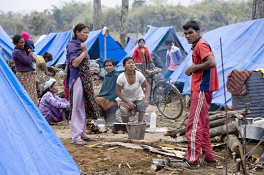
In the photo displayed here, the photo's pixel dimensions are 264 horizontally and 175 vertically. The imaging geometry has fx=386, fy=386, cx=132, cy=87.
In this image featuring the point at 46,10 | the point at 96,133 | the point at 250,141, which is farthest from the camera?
the point at 46,10

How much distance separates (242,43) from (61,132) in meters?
3.94

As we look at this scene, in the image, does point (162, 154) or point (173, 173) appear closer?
point (173, 173)

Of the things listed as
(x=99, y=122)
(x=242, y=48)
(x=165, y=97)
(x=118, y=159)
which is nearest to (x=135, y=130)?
(x=118, y=159)

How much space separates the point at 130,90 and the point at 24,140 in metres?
3.13

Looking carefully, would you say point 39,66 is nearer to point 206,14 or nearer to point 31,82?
point 31,82

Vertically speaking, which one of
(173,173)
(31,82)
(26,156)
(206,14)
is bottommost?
(173,173)

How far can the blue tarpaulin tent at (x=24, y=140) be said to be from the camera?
279 cm

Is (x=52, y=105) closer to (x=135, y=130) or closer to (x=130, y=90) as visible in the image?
(x=130, y=90)

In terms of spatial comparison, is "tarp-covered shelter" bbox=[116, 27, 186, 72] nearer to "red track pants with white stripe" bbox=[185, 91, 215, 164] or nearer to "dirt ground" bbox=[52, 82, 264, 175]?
"dirt ground" bbox=[52, 82, 264, 175]

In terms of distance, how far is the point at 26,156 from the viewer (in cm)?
292

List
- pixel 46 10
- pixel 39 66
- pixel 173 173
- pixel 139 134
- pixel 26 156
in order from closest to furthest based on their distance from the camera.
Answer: pixel 26 156 < pixel 173 173 < pixel 139 134 < pixel 39 66 < pixel 46 10

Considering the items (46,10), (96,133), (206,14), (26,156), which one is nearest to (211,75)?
(26,156)

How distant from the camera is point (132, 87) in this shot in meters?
5.99

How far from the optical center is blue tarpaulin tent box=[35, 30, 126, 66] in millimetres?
14445
